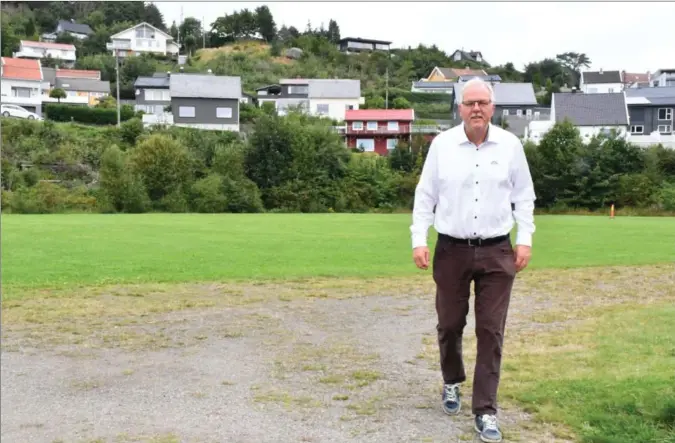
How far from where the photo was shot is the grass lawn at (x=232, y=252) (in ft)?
38.1

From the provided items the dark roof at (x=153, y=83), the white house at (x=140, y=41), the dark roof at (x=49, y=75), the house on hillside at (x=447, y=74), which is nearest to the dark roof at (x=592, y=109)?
the house on hillside at (x=447, y=74)

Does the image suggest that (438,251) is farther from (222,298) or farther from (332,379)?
(222,298)

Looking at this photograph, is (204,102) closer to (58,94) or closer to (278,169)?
(58,94)

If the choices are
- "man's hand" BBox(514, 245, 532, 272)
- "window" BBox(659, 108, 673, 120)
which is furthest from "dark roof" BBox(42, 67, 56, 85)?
"man's hand" BBox(514, 245, 532, 272)

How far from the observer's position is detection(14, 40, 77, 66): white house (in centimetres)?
9006

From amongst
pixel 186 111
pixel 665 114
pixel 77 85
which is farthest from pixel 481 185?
pixel 77 85

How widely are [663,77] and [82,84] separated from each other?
76650mm

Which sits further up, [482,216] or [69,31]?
[69,31]

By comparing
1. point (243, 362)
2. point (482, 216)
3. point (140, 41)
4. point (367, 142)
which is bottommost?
point (243, 362)

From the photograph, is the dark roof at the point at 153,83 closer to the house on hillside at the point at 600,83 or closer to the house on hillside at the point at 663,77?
the house on hillside at the point at 600,83

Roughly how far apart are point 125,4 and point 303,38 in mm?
35415

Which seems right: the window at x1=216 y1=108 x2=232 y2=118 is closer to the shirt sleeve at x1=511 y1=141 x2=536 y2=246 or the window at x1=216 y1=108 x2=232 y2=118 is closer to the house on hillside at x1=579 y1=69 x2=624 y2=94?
the house on hillside at x1=579 y1=69 x2=624 y2=94

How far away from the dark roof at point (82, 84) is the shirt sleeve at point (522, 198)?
7813 cm

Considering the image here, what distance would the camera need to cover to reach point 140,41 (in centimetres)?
10188
